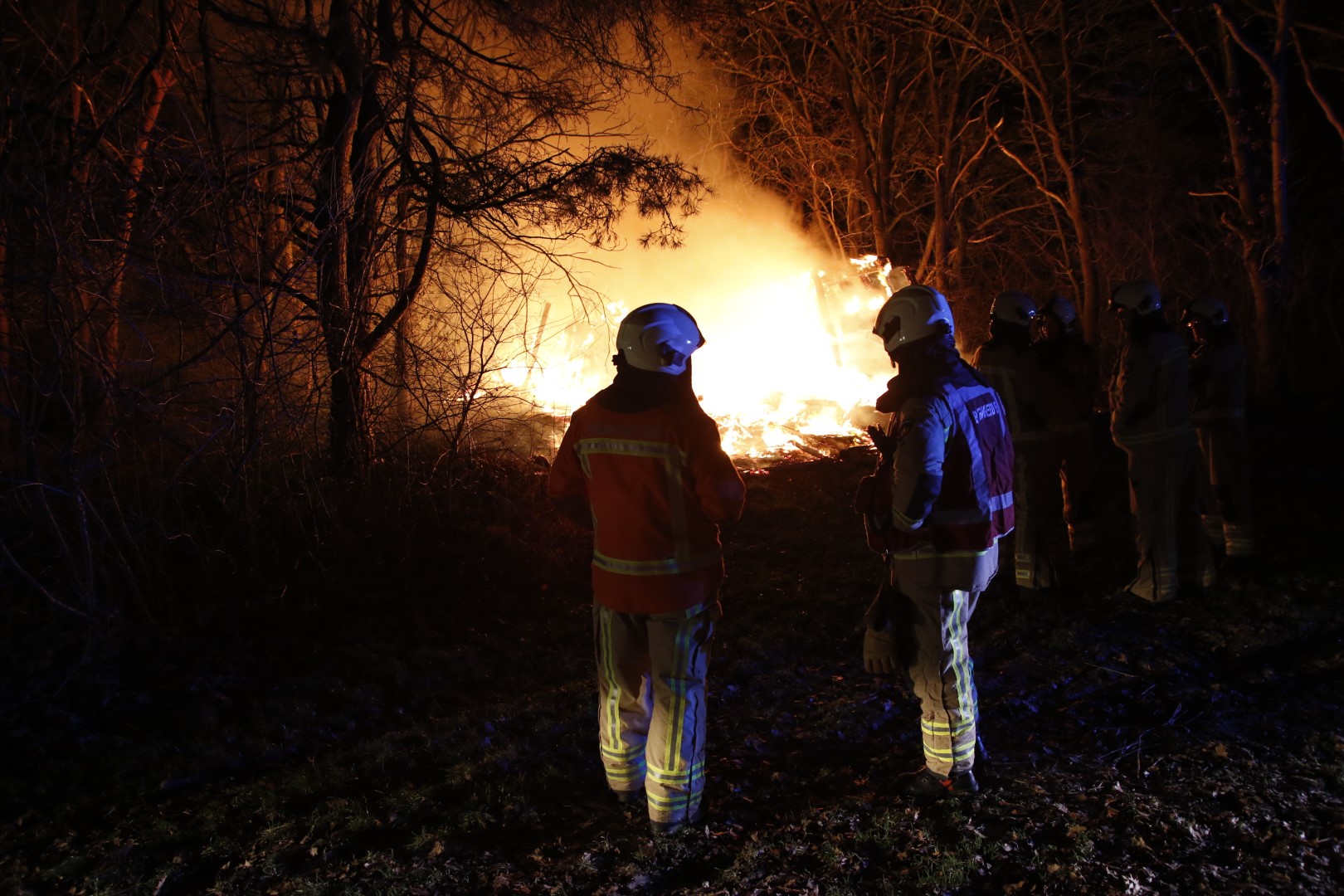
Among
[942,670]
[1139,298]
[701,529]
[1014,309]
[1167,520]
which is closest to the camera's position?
[701,529]

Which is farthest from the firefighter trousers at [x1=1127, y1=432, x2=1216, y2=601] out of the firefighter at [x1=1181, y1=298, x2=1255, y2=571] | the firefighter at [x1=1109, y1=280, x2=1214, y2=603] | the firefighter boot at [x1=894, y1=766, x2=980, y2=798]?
the firefighter boot at [x1=894, y1=766, x2=980, y2=798]

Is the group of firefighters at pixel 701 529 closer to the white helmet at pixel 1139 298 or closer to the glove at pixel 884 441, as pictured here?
the glove at pixel 884 441

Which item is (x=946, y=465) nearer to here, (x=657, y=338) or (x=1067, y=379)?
(x=657, y=338)

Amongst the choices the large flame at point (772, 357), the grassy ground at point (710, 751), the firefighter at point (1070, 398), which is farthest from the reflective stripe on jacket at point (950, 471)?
the large flame at point (772, 357)

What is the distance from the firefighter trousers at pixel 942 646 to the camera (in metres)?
3.44

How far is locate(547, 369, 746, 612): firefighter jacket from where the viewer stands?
318 cm

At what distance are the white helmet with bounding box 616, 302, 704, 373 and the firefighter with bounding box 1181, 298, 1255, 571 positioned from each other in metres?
4.81

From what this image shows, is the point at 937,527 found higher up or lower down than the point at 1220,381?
lower down

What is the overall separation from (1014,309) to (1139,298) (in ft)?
2.43

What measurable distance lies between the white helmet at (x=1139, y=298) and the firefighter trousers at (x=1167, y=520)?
0.85 meters

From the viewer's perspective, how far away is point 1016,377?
5.79m

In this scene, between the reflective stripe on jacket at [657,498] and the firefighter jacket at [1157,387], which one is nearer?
the reflective stripe on jacket at [657,498]

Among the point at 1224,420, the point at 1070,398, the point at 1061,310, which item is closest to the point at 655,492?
the point at 1070,398

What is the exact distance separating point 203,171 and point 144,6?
13.2ft
